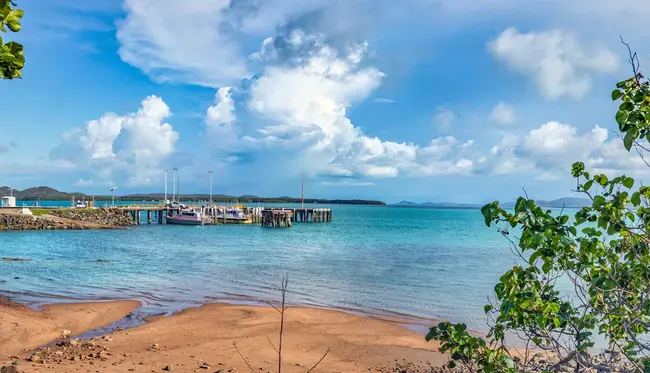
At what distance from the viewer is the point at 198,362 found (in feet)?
33.2

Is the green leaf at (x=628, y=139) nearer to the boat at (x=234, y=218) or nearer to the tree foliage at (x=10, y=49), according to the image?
the tree foliage at (x=10, y=49)

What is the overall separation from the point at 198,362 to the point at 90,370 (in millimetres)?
2051

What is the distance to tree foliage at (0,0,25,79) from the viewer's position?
106 inches

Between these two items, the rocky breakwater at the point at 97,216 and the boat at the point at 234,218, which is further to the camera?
the boat at the point at 234,218

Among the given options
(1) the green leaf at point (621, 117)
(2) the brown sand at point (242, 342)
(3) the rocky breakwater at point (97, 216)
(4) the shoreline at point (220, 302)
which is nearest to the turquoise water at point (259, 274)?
(4) the shoreline at point (220, 302)

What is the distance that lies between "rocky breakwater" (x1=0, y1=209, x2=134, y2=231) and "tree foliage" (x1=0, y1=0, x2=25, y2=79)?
188 ft

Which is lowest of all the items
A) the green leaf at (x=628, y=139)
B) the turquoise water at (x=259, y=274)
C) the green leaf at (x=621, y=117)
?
the turquoise water at (x=259, y=274)

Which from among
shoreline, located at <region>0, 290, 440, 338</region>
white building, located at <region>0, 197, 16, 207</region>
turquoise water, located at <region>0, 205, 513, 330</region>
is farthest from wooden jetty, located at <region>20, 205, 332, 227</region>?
shoreline, located at <region>0, 290, 440, 338</region>

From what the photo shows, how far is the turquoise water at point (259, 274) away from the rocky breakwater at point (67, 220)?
12.1 m

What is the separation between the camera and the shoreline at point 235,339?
10.2 metres

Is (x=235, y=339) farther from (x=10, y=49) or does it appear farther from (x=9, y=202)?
(x=9, y=202)

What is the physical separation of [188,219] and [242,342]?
59.1 m

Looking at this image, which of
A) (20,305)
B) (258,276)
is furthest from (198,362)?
(258,276)

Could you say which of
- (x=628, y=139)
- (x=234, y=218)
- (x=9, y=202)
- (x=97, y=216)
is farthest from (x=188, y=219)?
(x=628, y=139)
